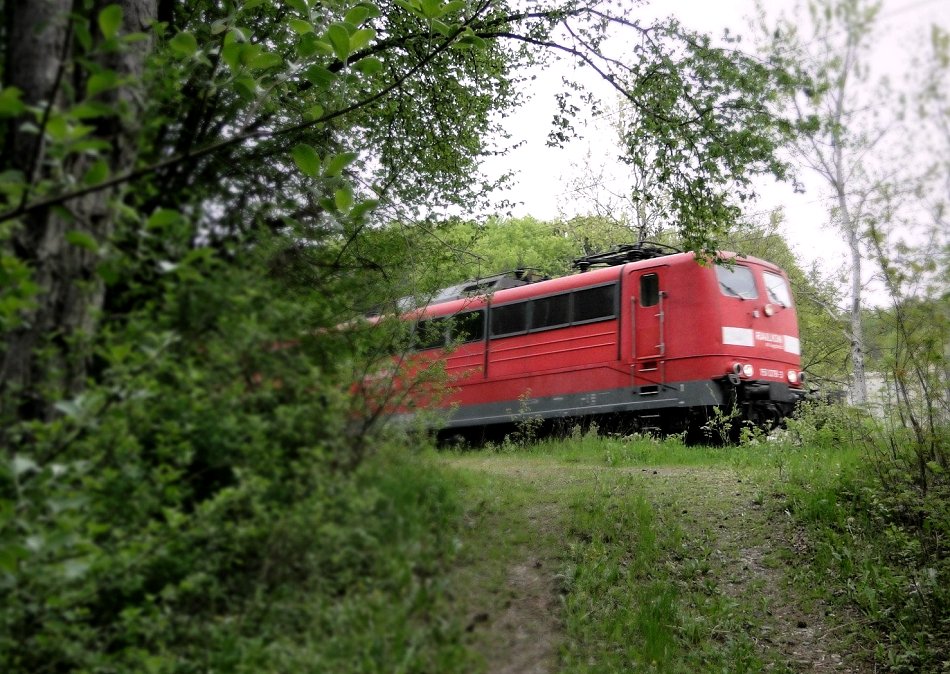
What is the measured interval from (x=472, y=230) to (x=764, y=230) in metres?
18.8

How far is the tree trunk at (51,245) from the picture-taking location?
113 inches

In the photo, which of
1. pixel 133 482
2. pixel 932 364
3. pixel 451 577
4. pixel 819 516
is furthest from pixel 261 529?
pixel 819 516

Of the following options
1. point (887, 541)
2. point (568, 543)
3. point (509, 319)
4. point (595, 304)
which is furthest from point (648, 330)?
point (568, 543)

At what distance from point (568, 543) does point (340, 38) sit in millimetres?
4190

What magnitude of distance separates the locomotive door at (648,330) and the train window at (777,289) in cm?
192

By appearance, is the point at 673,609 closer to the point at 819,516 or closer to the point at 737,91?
the point at 819,516

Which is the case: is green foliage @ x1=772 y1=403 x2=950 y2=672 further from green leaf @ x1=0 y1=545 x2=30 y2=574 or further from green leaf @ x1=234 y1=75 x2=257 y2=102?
green leaf @ x1=0 y1=545 x2=30 y2=574

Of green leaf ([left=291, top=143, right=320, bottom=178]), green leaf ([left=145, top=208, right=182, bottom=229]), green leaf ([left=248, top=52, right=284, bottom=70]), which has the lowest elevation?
green leaf ([left=145, top=208, right=182, bottom=229])

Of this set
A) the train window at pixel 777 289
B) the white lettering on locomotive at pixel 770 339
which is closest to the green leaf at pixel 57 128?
the white lettering on locomotive at pixel 770 339

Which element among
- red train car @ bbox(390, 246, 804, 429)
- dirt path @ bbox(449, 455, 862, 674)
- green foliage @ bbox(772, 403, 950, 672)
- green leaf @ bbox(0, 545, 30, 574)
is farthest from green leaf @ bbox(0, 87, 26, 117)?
red train car @ bbox(390, 246, 804, 429)

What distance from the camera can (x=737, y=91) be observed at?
23.5 ft

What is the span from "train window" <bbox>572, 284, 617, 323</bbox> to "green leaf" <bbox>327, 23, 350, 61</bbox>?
29.9ft

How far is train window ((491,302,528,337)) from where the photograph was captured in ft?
43.5

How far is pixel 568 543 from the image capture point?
6.42 metres
